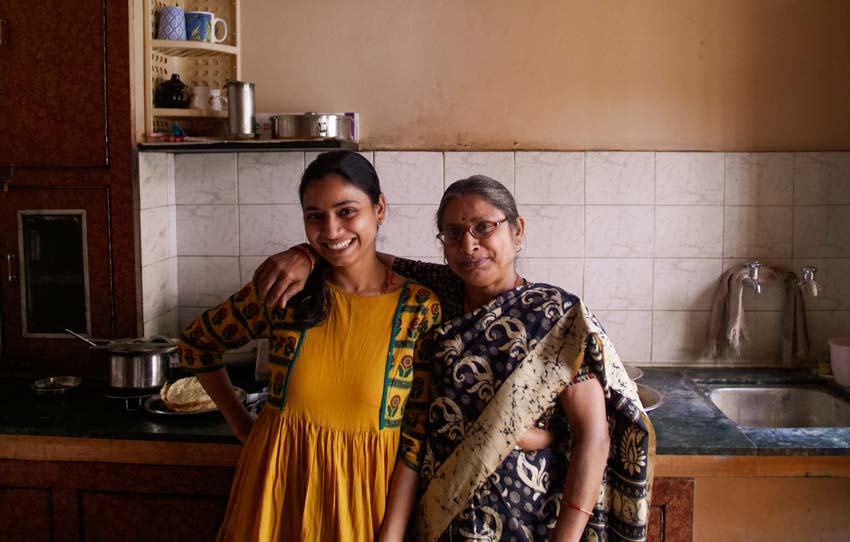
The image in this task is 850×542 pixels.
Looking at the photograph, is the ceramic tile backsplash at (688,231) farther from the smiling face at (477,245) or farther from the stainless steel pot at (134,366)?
the stainless steel pot at (134,366)

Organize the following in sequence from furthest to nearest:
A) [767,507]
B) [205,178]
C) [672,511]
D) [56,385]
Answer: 1. [205,178]
2. [56,385]
3. [767,507]
4. [672,511]

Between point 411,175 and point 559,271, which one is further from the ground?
point 411,175

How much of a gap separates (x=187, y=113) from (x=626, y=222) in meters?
1.56

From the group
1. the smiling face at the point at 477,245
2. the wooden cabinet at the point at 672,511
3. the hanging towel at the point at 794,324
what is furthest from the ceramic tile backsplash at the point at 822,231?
the smiling face at the point at 477,245

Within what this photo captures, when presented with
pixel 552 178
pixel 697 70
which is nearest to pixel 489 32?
pixel 552 178

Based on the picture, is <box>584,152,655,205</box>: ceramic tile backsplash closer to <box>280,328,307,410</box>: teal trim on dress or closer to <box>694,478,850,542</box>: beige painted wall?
<box>694,478,850,542</box>: beige painted wall

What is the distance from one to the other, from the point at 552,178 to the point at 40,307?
5.96 ft

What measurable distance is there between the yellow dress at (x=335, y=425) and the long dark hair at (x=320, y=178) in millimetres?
22

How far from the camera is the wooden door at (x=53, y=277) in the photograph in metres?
2.67

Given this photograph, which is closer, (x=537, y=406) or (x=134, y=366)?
(x=537, y=406)

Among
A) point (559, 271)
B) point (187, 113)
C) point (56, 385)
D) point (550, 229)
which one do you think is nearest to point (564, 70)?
point (550, 229)

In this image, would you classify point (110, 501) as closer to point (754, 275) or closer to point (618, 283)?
point (618, 283)

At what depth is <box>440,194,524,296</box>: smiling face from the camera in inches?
60.0

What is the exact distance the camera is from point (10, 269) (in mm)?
2738
